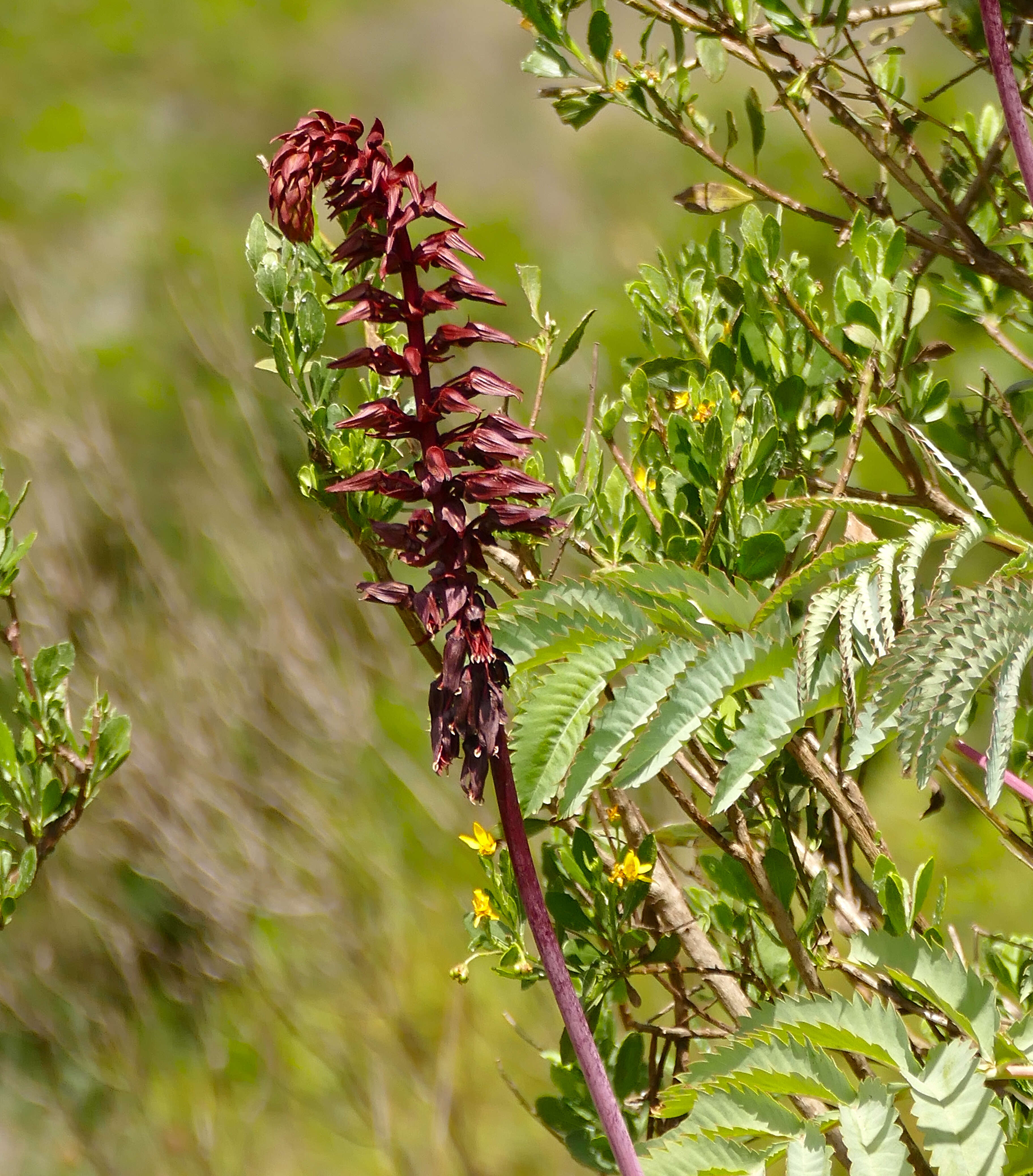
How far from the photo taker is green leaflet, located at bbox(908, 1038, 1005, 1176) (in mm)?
489

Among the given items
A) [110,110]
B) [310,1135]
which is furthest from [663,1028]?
[110,110]

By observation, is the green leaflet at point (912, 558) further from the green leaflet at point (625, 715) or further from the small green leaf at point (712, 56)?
the small green leaf at point (712, 56)

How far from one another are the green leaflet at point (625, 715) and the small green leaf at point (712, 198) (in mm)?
566

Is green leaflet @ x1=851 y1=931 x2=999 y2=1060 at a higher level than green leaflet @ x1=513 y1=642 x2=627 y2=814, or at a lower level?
lower

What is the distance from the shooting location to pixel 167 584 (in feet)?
8.56

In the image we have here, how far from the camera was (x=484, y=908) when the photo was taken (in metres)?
0.84

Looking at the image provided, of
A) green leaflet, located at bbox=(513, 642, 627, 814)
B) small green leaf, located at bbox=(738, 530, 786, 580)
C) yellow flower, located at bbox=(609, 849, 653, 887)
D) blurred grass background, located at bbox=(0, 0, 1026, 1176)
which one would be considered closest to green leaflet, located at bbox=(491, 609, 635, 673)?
green leaflet, located at bbox=(513, 642, 627, 814)

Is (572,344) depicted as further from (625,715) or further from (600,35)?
(625,715)

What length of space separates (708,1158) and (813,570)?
0.27m

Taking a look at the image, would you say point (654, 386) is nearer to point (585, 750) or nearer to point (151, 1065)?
point (585, 750)

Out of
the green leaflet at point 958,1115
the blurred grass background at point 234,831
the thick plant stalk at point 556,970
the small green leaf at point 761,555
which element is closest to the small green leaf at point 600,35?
the small green leaf at point 761,555

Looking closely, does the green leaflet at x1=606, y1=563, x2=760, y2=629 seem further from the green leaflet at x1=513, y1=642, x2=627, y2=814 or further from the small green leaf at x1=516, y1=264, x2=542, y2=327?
the small green leaf at x1=516, y1=264, x2=542, y2=327

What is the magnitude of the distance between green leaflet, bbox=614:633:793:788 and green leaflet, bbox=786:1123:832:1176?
0.17 meters

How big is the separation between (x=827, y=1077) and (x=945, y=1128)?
0.05 metres
